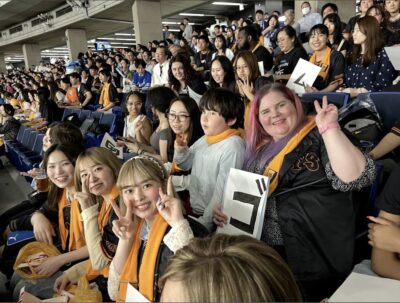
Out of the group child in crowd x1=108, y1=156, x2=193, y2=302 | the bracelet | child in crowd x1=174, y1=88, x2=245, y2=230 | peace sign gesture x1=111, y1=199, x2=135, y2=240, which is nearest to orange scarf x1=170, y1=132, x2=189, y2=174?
child in crowd x1=174, y1=88, x2=245, y2=230

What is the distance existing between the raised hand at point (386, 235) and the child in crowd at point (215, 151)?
2.86 ft

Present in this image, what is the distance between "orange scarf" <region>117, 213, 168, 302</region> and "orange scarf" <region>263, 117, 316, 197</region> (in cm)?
55

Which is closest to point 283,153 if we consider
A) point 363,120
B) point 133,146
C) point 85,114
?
point 363,120

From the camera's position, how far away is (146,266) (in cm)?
141

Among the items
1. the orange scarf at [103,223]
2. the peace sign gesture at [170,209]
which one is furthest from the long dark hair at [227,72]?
the peace sign gesture at [170,209]

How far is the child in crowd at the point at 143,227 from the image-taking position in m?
1.37

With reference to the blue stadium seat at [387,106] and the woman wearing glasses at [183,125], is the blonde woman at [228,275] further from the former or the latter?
the blue stadium seat at [387,106]

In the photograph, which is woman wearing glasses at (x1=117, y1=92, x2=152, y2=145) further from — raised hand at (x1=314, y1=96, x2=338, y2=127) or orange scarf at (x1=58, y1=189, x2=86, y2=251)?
raised hand at (x1=314, y1=96, x2=338, y2=127)

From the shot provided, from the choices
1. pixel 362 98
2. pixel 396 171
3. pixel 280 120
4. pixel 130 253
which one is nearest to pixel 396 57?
pixel 362 98

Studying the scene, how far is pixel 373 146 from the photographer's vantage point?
210 cm

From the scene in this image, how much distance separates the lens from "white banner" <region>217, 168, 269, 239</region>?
58.2 inches

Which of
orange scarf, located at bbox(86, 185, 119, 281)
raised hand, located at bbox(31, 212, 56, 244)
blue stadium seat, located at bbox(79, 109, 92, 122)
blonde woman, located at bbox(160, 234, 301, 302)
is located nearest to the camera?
blonde woman, located at bbox(160, 234, 301, 302)

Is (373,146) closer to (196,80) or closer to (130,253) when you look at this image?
(130,253)

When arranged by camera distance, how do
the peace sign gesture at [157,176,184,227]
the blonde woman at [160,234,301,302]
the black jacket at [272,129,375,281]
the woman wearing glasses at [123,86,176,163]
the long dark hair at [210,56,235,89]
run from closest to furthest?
the blonde woman at [160,234,301,302]
the peace sign gesture at [157,176,184,227]
the black jacket at [272,129,375,281]
the woman wearing glasses at [123,86,176,163]
the long dark hair at [210,56,235,89]
